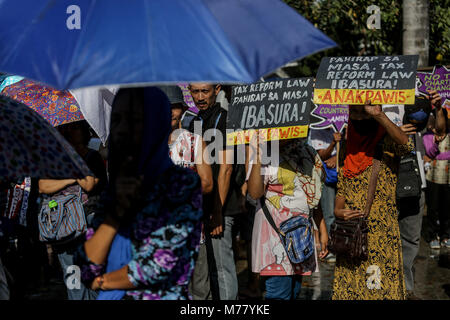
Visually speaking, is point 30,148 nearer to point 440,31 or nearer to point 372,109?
point 372,109

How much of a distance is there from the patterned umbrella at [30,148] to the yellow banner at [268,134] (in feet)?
6.02

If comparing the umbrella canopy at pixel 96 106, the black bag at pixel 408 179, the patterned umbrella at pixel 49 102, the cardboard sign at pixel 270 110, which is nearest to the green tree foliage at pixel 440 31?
the black bag at pixel 408 179

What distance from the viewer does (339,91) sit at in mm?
5301

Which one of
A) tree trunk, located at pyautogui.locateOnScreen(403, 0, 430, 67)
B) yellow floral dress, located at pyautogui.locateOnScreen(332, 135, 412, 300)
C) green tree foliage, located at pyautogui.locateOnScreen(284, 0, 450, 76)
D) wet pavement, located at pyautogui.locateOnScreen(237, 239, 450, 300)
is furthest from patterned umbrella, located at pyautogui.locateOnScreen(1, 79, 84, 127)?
green tree foliage, located at pyautogui.locateOnScreen(284, 0, 450, 76)

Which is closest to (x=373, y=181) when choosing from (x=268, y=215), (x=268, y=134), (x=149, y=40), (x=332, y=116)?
(x=268, y=215)

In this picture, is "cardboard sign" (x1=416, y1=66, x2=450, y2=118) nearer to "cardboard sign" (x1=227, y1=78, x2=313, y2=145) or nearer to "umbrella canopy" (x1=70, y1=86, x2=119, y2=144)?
"cardboard sign" (x1=227, y1=78, x2=313, y2=145)

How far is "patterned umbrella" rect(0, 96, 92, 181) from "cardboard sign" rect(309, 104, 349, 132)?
5431 millimetres

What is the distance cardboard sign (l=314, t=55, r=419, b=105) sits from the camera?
5199 millimetres

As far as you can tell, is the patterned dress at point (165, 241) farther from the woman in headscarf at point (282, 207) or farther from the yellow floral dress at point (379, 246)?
the yellow floral dress at point (379, 246)

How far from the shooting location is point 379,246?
5.41 m

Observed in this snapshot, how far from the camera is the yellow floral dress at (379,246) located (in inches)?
212

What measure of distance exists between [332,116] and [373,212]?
9.99 ft
